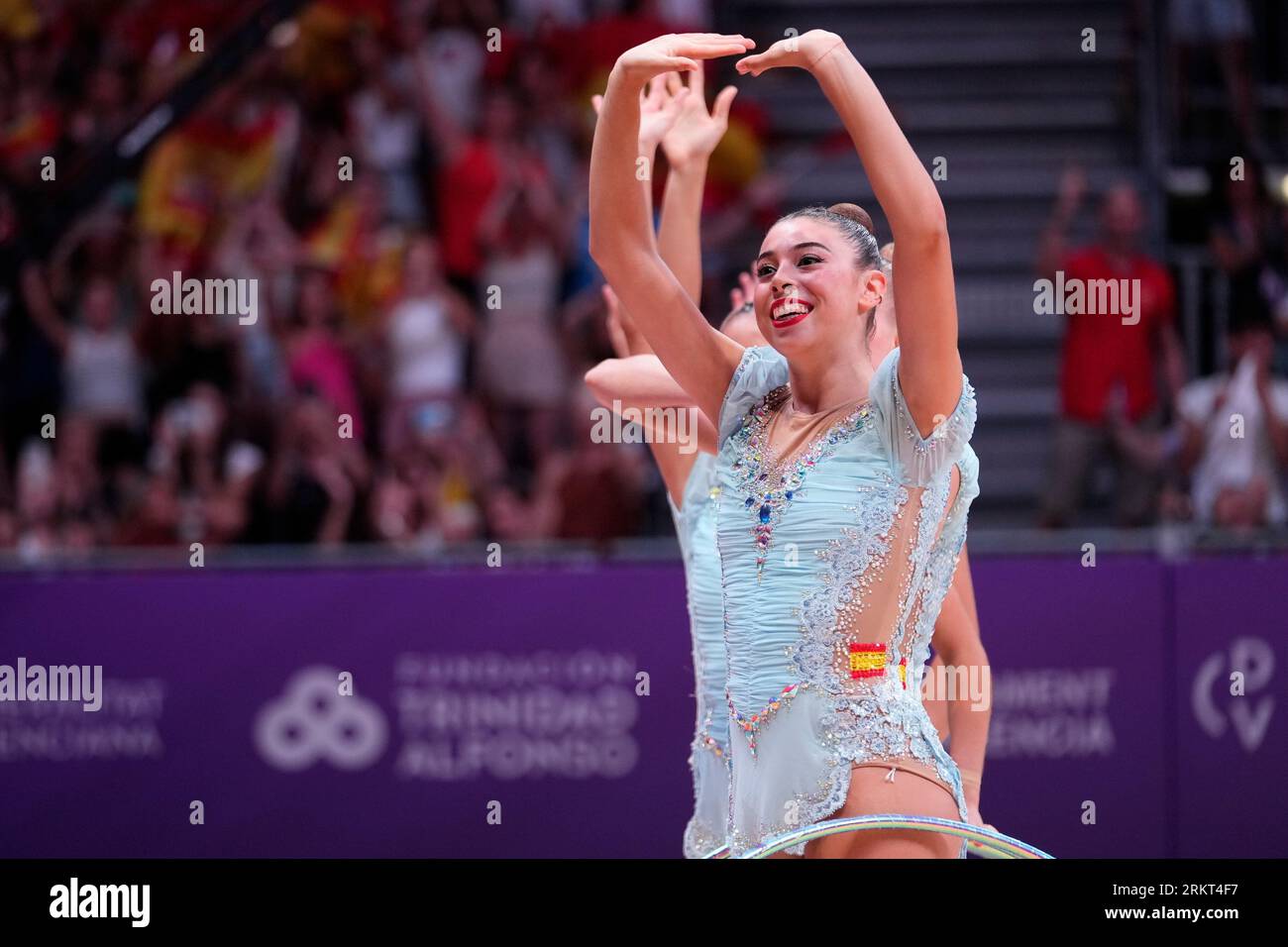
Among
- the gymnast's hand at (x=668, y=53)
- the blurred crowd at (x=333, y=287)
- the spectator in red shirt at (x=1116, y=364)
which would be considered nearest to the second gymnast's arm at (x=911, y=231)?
the gymnast's hand at (x=668, y=53)

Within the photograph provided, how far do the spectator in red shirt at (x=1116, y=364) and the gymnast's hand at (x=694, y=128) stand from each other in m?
3.16

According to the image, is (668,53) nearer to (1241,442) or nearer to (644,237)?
(644,237)

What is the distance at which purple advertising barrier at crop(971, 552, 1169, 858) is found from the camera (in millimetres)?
5984

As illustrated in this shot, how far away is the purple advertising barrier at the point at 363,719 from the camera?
6094 mm

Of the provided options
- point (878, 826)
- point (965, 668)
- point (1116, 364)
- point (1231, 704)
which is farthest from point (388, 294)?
point (878, 826)

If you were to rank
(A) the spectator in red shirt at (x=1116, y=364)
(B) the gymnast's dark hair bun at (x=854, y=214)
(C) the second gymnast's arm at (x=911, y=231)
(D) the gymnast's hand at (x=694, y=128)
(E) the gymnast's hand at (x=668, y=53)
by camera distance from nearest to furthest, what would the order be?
(C) the second gymnast's arm at (x=911, y=231)
(E) the gymnast's hand at (x=668, y=53)
(B) the gymnast's dark hair bun at (x=854, y=214)
(D) the gymnast's hand at (x=694, y=128)
(A) the spectator in red shirt at (x=1116, y=364)

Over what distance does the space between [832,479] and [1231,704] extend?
3474 millimetres

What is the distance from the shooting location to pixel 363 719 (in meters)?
6.13

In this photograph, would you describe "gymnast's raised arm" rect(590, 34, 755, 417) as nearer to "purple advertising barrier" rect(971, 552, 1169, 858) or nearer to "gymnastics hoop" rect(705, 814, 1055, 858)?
"gymnastics hoop" rect(705, 814, 1055, 858)

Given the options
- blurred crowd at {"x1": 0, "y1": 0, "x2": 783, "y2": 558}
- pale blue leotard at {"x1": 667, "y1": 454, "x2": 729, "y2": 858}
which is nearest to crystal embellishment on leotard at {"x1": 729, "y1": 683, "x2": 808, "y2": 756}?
pale blue leotard at {"x1": 667, "y1": 454, "x2": 729, "y2": 858}

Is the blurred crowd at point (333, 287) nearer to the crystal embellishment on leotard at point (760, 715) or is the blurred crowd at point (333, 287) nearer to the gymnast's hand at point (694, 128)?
the gymnast's hand at point (694, 128)

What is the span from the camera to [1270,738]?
233 inches

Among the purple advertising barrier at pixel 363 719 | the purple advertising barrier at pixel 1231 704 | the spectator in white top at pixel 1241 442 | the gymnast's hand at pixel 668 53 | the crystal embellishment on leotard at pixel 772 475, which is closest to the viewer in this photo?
the gymnast's hand at pixel 668 53

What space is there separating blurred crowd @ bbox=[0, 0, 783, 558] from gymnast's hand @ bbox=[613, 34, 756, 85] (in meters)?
3.88
